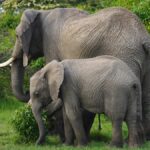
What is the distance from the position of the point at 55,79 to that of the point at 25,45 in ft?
6.20

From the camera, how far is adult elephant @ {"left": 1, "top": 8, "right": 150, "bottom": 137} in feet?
33.2

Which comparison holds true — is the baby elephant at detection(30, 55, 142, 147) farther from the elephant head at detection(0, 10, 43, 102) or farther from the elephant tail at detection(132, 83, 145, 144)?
the elephant head at detection(0, 10, 43, 102)

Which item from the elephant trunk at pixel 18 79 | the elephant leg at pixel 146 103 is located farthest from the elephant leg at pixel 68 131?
the elephant trunk at pixel 18 79

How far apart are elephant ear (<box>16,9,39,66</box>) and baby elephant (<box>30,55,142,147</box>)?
1468 mm

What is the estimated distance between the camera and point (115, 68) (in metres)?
9.39

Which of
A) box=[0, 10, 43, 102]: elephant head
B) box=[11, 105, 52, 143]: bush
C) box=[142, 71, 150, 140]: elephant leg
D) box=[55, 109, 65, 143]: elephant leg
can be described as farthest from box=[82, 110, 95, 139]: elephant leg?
box=[0, 10, 43, 102]: elephant head

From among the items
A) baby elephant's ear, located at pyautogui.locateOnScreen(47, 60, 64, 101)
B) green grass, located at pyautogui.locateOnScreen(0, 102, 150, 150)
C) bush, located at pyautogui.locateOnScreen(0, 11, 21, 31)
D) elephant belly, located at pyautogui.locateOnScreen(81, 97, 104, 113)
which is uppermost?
baby elephant's ear, located at pyautogui.locateOnScreen(47, 60, 64, 101)

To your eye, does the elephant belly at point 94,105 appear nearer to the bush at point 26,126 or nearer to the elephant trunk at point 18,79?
the bush at point 26,126

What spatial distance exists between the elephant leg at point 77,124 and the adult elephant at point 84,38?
1183mm

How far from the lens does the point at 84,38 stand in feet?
34.1

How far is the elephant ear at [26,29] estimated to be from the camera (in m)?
11.2

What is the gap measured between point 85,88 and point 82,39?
1168 mm

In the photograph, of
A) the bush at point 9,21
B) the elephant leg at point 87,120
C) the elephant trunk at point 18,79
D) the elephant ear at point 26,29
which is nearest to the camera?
the elephant leg at point 87,120

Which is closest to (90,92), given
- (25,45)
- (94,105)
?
(94,105)
